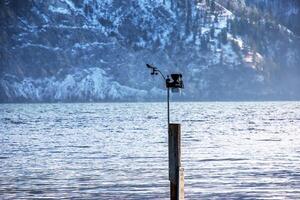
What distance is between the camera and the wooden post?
38.7 metres

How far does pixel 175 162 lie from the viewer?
128ft

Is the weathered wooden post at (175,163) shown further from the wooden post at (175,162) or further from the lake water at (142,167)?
the lake water at (142,167)

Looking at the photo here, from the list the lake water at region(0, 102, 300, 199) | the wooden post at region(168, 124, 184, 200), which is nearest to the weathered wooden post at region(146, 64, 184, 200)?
the wooden post at region(168, 124, 184, 200)

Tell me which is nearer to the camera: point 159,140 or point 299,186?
point 299,186

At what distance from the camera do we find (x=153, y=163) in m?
78.2

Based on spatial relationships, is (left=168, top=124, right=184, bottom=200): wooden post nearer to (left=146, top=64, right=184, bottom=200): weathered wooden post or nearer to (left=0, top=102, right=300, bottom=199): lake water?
(left=146, top=64, right=184, bottom=200): weathered wooden post

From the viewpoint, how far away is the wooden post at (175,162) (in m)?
38.7

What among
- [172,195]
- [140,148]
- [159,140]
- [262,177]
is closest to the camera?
[172,195]

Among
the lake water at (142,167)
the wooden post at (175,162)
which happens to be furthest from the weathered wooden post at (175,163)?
the lake water at (142,167)

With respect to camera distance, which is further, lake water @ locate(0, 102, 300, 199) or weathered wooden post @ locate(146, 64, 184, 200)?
lake water @ locate(0, 102, 300, 199)

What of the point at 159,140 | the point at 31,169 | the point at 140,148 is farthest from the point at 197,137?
the point at 31,169

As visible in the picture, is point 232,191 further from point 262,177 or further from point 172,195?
point 172,195

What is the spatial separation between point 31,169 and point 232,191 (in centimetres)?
2257

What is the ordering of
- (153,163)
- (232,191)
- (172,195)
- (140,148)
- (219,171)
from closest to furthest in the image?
1. (172,195)
2. (232,191)
3. (219,171)
4. (153,163)
5. (140,148)
